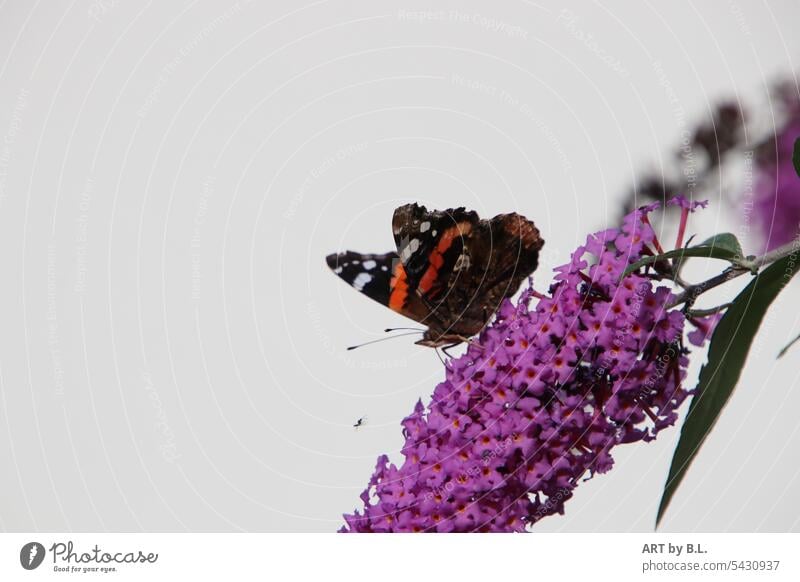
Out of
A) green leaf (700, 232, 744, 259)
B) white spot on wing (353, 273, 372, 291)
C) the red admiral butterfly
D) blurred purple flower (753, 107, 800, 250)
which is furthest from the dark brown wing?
blurred purple flower (753, 107, 800, 250)

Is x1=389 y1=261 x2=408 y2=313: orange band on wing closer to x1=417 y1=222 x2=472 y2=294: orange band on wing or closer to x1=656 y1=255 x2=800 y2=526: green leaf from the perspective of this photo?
x1=417 y1=222 x2=472 y2=294: orange band on wing

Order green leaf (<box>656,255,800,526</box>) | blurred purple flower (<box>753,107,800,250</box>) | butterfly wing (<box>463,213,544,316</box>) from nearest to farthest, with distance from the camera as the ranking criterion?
green leaf (<box>656,255,800,526</box>), butterfly wing (<box>463,213,544,316</box>), blurred purple flower (<box>753,107,800,250</box>)

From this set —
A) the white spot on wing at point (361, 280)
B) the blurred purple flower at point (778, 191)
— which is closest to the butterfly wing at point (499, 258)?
the white spot on wing at point (361, 280)

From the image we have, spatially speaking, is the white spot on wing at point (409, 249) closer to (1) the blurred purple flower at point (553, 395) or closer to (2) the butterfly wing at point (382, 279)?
(2) the butterfly wing at point (382, 279)

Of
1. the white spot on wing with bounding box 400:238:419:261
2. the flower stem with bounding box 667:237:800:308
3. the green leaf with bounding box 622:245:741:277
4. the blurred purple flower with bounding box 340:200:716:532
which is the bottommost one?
the blurred purple flower with bounding box 340:200:716:532
